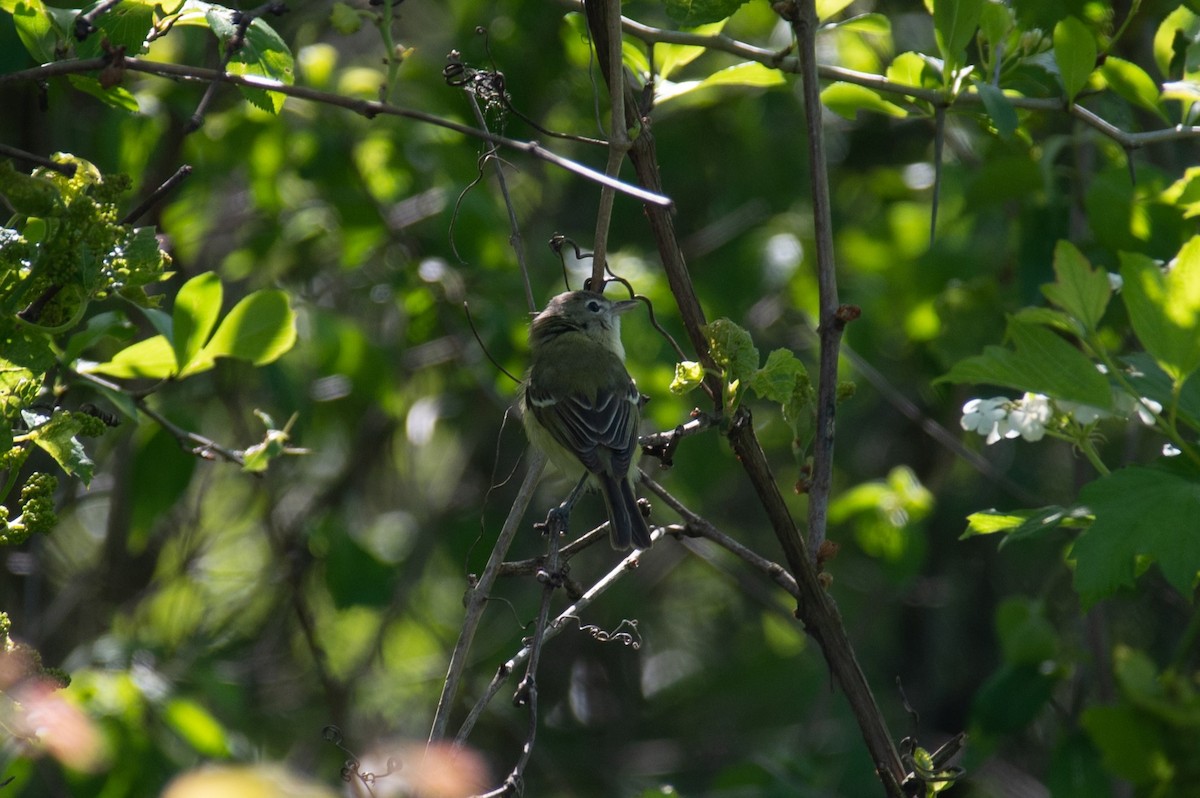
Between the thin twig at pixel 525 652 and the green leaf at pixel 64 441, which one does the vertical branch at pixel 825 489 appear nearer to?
the thin twig at pixel 525 652

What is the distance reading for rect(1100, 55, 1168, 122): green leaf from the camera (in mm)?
2844

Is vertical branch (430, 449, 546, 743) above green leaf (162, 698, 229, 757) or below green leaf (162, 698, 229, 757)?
above

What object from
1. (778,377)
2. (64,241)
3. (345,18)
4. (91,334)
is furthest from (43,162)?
(778,377)

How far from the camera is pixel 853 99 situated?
9.65ft

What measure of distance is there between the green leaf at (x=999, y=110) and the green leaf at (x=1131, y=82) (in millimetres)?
584

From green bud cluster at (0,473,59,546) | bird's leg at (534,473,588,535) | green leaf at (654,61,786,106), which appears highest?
green leaf at (654,61,786,106)

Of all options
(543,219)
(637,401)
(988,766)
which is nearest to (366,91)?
(637,401)

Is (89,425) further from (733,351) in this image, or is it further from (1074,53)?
(1074,53)

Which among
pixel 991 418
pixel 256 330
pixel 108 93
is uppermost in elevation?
pixel 108 93

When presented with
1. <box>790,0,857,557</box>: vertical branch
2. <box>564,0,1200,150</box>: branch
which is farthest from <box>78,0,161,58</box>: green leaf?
<box>790,0,857,557</box>: vertical branch

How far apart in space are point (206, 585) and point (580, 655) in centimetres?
213

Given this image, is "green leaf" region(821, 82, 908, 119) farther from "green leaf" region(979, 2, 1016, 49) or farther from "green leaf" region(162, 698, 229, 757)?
"green leaf" region(162, 698, 229, 757)

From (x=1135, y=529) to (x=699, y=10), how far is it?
1400 millimetres

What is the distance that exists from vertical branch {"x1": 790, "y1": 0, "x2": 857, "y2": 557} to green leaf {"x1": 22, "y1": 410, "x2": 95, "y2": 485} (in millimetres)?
1313
